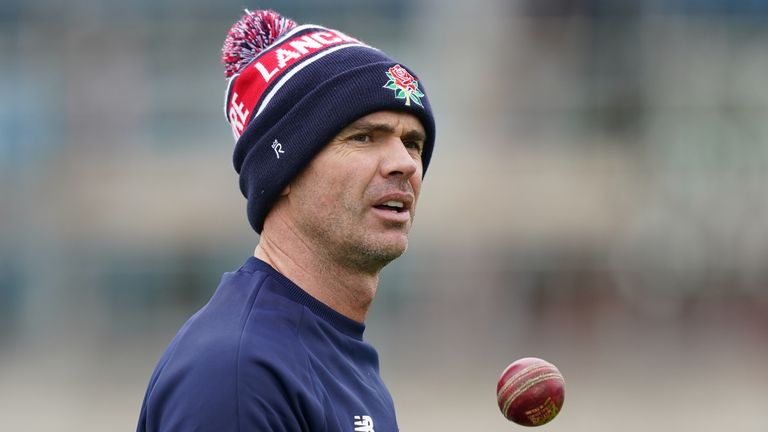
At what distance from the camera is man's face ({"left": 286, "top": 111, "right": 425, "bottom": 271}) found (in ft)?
14.6

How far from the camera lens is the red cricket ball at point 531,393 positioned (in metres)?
4.79

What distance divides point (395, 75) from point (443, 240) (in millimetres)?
18314

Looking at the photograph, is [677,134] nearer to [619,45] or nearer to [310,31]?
[619,45]

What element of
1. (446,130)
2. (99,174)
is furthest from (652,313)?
(99,174)

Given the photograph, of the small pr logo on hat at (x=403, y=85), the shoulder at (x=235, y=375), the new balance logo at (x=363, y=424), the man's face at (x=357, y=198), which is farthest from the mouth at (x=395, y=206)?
the new balance logo at (x=363, y=424)

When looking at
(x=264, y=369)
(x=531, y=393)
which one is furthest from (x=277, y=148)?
(x=531, y=393)

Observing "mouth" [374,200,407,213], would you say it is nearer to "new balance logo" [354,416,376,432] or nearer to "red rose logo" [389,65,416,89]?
"red rose logo" [389,65,416,89]

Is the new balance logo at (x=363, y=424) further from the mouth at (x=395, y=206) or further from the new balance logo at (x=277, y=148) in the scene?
the new balance logo at (x=277, y=148)

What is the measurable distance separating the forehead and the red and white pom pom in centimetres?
48

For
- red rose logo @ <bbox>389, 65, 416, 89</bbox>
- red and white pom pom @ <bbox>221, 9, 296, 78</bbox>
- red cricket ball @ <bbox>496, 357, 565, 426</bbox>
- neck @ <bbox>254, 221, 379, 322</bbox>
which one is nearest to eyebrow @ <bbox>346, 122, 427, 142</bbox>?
red rose logo @ <bbox>389, 65, 416, 89</bbox>

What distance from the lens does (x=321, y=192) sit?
176 inches

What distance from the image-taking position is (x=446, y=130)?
23.1 m

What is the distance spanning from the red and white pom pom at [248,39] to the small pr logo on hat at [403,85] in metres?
0.44

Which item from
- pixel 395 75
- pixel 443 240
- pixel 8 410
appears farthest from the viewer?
pixel 443 240
